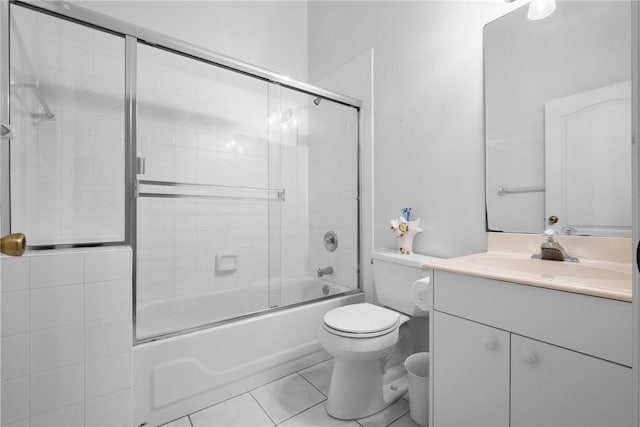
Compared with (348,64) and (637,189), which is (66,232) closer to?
(637,189)

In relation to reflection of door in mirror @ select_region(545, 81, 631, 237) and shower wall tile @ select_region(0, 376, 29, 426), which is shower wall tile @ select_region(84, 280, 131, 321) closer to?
shower wall tile @ select_region(0, 376, 29, 426)

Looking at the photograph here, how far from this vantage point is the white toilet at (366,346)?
1.29 meters

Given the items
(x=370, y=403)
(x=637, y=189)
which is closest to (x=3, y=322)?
(x=370, y=403)

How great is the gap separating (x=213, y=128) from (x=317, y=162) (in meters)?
0.80

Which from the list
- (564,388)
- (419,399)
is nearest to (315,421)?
(419,399)

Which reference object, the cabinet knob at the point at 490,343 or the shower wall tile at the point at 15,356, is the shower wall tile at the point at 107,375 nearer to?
the shower wall tile at the point at 15,356

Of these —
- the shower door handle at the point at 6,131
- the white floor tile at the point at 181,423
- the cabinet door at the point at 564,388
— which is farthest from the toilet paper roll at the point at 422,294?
the shower door handle at the point at 6,131

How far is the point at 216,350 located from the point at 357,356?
70 cm

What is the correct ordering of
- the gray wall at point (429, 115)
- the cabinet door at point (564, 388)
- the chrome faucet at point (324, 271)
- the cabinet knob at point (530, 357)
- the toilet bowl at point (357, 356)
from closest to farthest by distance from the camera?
the cabinet door at point (564, 388) → the cabinet knob at point (530, 357) → the toilet bowl at point (357, 356) → the gray wall at point (429, 115) → the chrome faucet at point (324, 271)

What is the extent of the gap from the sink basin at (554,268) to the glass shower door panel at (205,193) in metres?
1.22

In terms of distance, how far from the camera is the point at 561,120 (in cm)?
124

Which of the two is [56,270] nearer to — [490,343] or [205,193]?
[205,193]

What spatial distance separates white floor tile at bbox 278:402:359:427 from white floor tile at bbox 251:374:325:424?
33 millimetres

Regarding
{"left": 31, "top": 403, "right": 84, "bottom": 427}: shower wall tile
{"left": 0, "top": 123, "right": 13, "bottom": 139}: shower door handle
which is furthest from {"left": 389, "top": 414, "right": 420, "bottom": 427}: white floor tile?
{"left": 0, "top": 123, "right": 13, "bottom": 139}: shower door handle
